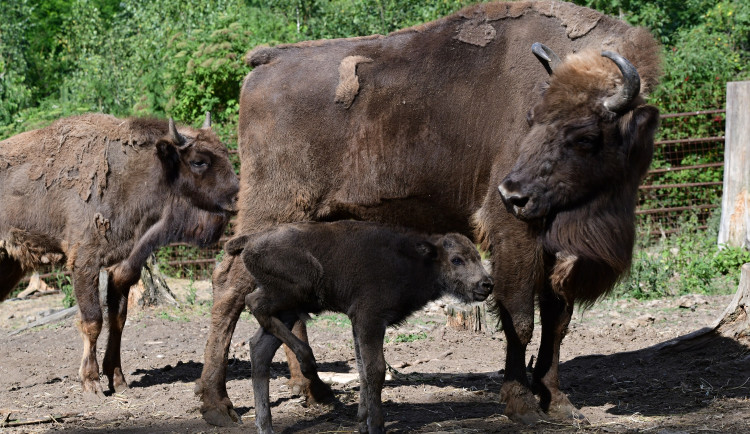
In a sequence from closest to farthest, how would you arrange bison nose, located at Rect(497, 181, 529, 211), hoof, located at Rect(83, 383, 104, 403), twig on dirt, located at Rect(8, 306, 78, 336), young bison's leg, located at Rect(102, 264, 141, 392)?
bison nose, located at Rect(497, 181, 529, 211) → hoof, located at Rect(83, 383, 104, 403) → young bison's leg, located at Rect(102, 264, 141, 392) → twig on dirt, located at Rect(8, 306, 78, 336)

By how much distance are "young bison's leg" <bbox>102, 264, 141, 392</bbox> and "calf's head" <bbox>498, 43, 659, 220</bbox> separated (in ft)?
12.8

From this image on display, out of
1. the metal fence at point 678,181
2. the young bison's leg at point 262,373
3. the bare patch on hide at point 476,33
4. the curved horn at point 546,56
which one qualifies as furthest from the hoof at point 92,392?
the metal fence at point 678,181

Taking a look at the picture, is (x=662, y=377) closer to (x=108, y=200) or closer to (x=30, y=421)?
(x=30, y=421)

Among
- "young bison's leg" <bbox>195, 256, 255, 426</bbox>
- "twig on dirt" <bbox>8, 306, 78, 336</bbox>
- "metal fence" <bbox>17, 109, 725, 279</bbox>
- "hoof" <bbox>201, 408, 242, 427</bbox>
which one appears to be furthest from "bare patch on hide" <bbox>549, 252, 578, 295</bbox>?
"metal fence" <bbox>17, 109, 725, 279</bbox>

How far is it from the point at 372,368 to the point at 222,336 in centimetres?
145

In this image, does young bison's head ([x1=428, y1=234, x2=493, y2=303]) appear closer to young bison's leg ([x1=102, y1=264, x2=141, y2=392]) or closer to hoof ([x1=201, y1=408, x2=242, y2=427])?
hoof ([x1=201, y1=408, x2=242, y2=427])

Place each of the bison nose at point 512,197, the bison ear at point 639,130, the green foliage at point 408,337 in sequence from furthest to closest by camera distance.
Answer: the green foliage at point 408,337 < the bison ear at point 639,130 < the bison nose at point 512,197

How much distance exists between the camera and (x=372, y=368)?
4.98 meters

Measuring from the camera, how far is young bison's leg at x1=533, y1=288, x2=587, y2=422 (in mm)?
5570

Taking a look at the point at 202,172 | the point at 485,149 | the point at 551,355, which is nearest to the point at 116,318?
the point at 202,172

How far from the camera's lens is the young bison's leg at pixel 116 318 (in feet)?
23.9

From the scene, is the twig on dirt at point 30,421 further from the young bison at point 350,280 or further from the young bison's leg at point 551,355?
the young bison's leg at point 551,355

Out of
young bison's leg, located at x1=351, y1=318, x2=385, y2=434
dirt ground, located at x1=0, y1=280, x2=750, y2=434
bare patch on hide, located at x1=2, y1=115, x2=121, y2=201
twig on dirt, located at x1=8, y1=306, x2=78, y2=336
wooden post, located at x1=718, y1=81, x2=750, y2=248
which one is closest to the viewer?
young bison's leg, located at x1=351, y1=318, x2=385, y2=434

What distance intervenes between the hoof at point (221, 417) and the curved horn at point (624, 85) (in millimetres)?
3166
